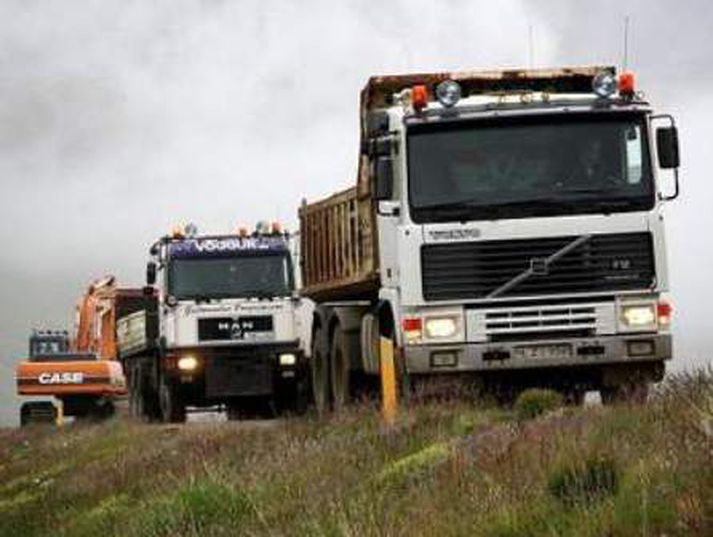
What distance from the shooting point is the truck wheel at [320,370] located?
18.7 meters

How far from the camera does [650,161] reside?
13.8 meters

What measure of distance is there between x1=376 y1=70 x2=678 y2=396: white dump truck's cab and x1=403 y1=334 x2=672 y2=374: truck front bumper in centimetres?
1

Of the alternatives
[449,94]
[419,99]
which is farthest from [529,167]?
[419,99]

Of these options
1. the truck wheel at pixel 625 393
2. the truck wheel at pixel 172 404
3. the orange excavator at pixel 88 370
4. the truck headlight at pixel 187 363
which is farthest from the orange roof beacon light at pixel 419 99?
the orange excavator at pixel 88 370

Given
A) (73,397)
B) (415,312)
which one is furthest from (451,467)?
(73,397)

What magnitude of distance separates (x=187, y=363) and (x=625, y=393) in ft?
42.3

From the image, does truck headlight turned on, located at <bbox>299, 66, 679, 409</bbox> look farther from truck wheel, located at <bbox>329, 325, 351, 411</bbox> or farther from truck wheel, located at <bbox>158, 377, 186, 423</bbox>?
truck wheel, located at <bbox>158, 377, 186, 423</bbox>

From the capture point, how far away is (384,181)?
1404 centimetres

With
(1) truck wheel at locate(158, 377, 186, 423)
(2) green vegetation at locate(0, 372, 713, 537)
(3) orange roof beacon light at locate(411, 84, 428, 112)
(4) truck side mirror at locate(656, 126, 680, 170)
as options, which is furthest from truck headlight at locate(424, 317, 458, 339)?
(1) truck wheel at locate(158, 377, 186, 423)

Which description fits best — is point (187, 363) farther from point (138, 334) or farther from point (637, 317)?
point (637, 317)

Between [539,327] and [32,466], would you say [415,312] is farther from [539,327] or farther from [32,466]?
[32,466]

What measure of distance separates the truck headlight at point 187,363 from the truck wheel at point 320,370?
17.5ft

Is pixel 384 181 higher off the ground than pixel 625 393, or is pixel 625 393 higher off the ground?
pixel 384 181

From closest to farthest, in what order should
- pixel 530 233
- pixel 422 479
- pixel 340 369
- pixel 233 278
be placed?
pixel 422 479
pixel 530 233
pixel 340 369
pixel 233 278
